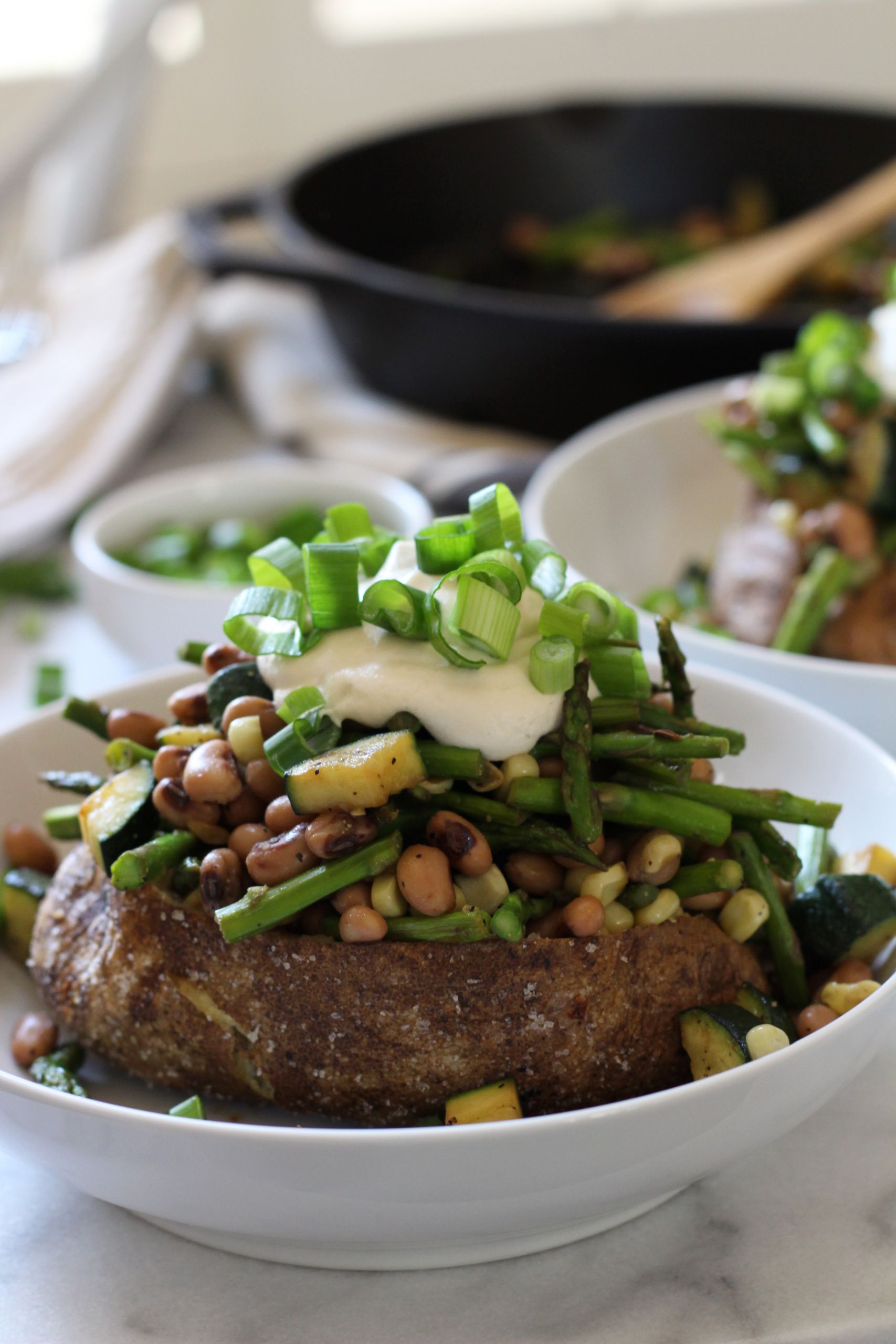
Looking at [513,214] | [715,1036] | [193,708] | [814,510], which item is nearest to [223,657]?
[193,708]

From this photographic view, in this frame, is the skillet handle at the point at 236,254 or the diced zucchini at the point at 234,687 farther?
the skillet handle at the point at 236,254

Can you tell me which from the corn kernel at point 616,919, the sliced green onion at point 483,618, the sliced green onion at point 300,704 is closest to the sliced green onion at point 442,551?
the sliced green onion at point 483,618

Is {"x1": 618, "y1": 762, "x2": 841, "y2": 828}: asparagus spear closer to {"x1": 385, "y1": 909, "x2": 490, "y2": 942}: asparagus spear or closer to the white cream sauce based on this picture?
the white cream sauce

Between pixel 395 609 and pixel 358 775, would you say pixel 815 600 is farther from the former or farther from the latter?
pixel 358 775

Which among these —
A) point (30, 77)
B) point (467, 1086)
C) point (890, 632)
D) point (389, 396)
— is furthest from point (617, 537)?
point (30, 77)

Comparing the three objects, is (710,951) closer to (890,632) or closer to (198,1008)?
(198,1008)

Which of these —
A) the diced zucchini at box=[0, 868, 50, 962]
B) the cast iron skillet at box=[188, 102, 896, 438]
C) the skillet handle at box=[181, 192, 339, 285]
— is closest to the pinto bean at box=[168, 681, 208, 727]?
the diced zucchini at box=[0, 868, 50, 962]

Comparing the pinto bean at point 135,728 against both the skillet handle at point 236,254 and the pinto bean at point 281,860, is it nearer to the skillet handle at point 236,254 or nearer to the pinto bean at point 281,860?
the pinto bean at point 281,860
